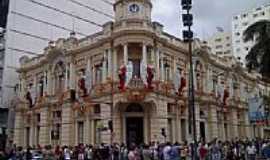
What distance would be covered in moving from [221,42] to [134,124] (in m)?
79.8

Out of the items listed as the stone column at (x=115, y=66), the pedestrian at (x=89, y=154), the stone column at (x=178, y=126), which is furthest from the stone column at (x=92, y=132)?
the stone column at (x=178, y=126)

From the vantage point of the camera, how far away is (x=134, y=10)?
3253cm

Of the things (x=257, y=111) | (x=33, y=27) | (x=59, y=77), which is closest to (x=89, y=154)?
(x=59, y=77)

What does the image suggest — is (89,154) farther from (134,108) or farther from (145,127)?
(134,108)

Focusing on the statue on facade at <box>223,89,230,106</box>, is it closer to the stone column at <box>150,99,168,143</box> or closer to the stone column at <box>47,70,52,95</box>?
the stone column at <box>150,99,168,143</box>

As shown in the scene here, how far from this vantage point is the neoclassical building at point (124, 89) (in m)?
Answer: 31.1

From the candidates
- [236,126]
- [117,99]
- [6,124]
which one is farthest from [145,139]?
[6,124]

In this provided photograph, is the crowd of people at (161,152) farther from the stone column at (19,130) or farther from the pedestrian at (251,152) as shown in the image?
the stone column at (19,130)

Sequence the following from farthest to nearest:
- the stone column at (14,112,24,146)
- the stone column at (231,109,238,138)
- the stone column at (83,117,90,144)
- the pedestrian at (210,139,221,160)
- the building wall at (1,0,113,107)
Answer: the building wall at (1,0,113,107)
the stone column at (231,109,238,138)
the stone column at (14,112,24,146)
the stone column at (83,117,90,144)
the pedestrian at (210,139,221,160)

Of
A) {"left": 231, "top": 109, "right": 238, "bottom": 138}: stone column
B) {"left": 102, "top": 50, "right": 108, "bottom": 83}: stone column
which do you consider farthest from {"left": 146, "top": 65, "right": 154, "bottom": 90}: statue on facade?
{"left": 231, "top": 109, "right": 238, "bottom": 138}: stone column

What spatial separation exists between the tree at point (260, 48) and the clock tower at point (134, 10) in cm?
852

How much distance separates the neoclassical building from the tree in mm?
7535

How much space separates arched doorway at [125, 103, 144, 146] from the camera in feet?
104

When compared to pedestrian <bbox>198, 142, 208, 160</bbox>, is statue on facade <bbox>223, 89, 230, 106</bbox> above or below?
above
